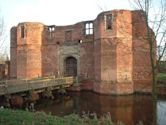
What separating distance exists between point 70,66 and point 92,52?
4130mm

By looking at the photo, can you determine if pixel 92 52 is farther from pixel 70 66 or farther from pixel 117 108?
pixel 117 108

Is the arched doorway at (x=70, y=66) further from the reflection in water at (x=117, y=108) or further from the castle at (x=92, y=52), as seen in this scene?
the reflection in water at (x=117, y=108)

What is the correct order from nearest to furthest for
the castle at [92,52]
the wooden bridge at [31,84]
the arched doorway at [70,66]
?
the wooden bridge at [31,84]
the castle at [92,52]
the arched doorway at [70,66]

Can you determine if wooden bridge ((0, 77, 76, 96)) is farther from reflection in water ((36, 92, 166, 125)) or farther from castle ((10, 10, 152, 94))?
castle ((10, 10, 152, 94))

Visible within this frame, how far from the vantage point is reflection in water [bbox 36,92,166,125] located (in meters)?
14.3

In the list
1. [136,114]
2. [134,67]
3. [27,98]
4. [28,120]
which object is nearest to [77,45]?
[134,67]

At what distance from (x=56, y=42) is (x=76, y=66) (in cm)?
381

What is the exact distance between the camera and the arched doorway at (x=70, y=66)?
30094 mm

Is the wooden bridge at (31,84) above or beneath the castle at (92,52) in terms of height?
beneath

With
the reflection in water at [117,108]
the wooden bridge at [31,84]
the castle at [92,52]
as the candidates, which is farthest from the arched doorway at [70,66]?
the reflection in water at [117,108]

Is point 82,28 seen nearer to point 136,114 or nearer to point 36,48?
point 36,48

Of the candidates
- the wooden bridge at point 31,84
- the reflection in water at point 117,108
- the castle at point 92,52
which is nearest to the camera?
the reflection in water at point 117,108

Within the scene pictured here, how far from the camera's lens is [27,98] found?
19.2m

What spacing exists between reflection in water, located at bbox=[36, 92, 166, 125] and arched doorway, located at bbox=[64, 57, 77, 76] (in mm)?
8910
